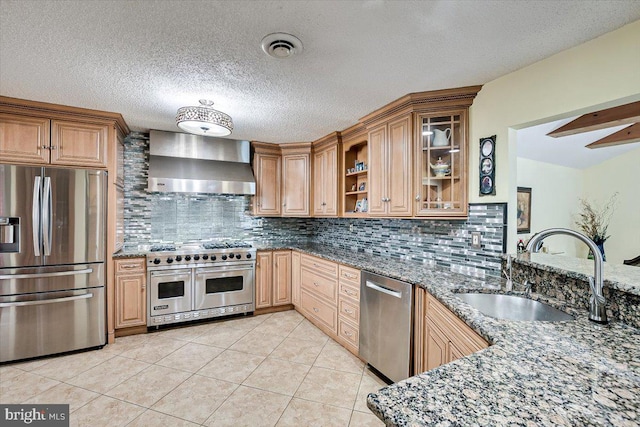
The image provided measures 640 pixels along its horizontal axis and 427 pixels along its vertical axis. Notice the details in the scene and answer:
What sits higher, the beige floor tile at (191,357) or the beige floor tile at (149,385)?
the beige floor tile at (149,385)

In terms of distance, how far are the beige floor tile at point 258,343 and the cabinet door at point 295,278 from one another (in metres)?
0.76

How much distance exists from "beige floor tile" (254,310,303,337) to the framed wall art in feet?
13.0

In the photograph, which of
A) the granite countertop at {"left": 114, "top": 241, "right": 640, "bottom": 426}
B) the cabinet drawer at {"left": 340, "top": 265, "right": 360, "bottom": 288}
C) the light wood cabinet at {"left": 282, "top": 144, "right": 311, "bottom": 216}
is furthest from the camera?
the light wood cabinet at {"left": 282, "top": 144, "right": 311, "bottom": 216}

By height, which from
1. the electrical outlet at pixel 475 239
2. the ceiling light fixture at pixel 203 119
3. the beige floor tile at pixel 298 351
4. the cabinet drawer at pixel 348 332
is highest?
the ceiling light fixture at pixel 203 119

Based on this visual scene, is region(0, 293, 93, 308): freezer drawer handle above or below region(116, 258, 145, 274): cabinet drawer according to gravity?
below

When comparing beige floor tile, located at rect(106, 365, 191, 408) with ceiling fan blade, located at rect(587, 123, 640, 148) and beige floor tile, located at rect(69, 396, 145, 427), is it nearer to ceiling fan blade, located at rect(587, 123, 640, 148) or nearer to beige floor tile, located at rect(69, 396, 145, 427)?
beige floor tile, located at rect(69, 396, 145, 427)

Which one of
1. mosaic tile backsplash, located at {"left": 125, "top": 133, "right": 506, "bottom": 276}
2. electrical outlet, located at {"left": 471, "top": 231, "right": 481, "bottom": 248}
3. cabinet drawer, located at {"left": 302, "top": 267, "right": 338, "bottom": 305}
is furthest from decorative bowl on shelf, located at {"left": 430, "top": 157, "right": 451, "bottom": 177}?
cabinet drawer, located at {"left": 302, "top": 267, "right": 338, "bottom": 305}

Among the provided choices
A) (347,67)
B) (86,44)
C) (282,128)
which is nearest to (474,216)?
(347,67)

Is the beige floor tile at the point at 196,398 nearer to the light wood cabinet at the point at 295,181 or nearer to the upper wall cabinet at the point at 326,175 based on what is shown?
the upper wall cabinet at the point at 326,175

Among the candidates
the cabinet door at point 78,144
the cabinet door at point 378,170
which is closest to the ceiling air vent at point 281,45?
the cabinet door at point 378,170

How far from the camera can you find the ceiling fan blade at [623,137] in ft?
12.0

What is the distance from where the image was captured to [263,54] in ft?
5.89

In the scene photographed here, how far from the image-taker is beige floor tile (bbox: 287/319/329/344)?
3152 mm

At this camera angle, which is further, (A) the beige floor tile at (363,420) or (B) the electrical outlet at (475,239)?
(B) the electrical outlet at (475,239)
